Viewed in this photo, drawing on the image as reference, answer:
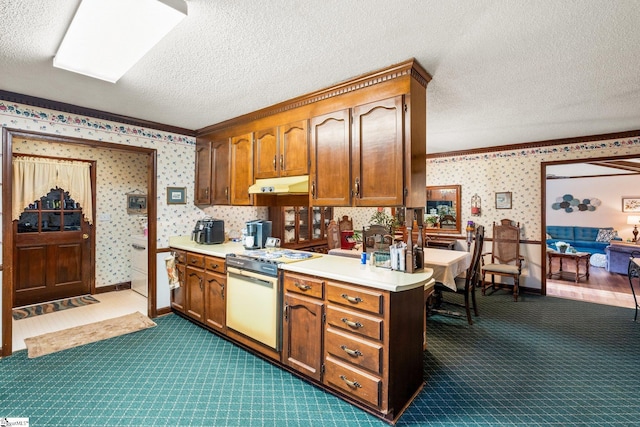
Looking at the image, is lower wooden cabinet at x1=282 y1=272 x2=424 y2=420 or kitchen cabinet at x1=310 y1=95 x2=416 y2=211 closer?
lower wooden cabinet at x1=282 y1=272 x2=424 y2=420

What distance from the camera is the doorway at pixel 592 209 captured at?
5.34m

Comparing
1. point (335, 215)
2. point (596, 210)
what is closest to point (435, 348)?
point (335, 215)

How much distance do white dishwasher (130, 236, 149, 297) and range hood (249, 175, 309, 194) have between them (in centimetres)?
242

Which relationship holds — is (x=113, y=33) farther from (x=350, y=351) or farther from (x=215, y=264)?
(x=350, y=351)

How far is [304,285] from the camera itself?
243 centimetres

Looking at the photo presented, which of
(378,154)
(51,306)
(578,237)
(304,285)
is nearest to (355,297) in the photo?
(304,285)

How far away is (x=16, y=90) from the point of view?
283cm

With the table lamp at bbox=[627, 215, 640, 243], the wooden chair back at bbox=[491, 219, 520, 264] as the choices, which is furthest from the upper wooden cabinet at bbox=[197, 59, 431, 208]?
the table lamp at bbox=[627, 215, 640, 243]

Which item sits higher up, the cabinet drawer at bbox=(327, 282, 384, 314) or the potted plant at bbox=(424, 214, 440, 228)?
the potted plant at bbox=(424, 214, 440, 228)

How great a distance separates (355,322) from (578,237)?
9.23m

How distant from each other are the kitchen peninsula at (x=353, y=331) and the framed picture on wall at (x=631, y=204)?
898 centimetres

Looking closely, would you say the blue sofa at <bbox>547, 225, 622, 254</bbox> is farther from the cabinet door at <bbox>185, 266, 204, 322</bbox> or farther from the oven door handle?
the cabinet door at <bbox>185, 266, 204, 322</bbox>

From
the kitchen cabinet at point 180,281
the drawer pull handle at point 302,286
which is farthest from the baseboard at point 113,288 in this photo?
the drawer pull handle at point 302,286

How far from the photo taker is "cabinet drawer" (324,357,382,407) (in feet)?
6.60
